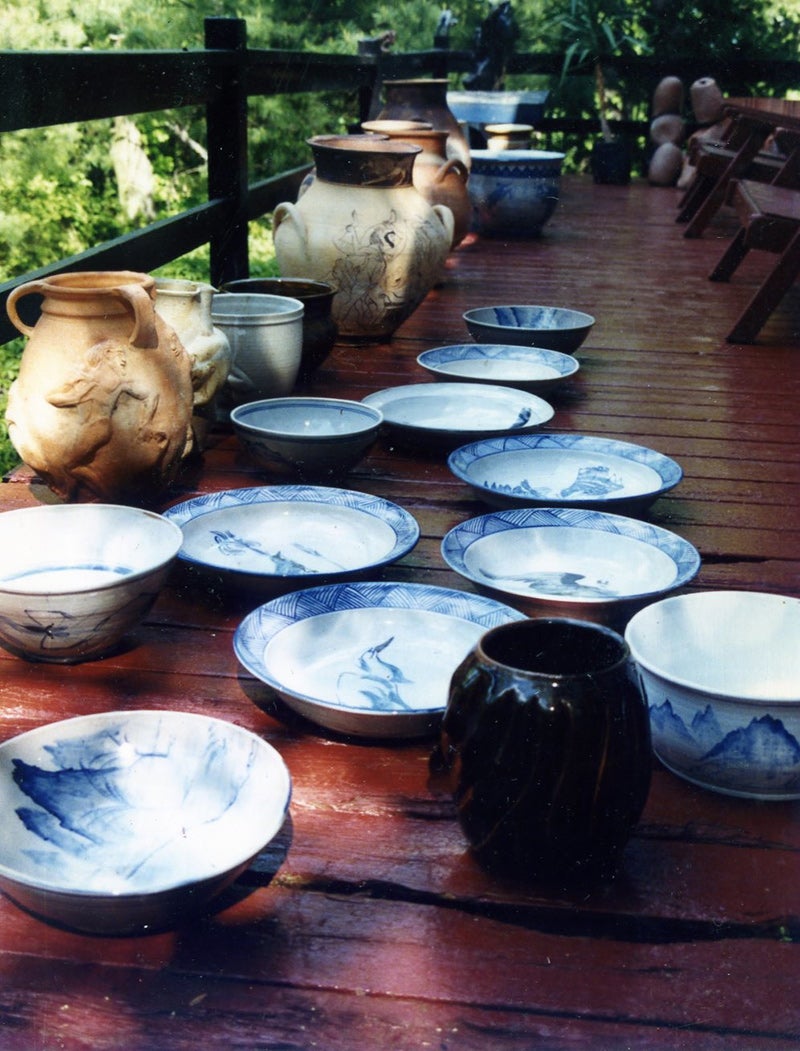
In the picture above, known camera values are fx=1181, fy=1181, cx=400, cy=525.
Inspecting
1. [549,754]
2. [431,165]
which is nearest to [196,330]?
[549,754]

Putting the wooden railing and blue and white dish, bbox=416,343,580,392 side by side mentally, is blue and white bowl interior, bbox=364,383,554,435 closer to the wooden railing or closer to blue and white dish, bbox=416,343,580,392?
blue and white dish, bbox=416,343,580,392

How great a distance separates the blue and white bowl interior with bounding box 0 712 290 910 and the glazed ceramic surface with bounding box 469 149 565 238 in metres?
3.91

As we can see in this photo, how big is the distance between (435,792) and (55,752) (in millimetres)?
339

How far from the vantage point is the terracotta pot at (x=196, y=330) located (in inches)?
75.1

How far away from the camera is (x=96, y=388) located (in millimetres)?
1603

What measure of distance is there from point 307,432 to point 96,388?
49 cm

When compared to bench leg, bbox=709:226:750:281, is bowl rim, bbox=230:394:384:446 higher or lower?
higher

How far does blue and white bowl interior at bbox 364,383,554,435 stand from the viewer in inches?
85.7

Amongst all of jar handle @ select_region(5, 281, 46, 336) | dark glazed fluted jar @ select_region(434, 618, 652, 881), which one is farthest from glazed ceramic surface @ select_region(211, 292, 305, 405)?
dark glazed fluted jar @ select_region(434, 618, 652, 881)

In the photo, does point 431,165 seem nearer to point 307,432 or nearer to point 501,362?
point 501,362

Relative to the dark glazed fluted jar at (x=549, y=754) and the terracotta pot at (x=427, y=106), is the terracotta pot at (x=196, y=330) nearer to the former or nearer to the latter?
the dark glazed fluted jar at (x=549, y=754)

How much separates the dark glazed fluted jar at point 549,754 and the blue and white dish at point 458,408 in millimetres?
1155

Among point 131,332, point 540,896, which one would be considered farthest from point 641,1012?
point 131,332

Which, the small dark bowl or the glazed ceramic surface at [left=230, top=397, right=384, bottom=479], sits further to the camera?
the small dark bowl
